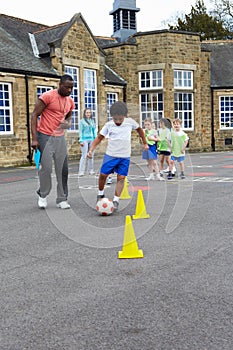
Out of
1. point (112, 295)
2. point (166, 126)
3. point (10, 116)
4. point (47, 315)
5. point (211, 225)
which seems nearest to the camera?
point (47, 315)

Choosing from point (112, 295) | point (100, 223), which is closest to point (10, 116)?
point (100, 223)

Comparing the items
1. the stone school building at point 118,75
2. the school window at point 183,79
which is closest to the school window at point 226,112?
the stone school building at point 118,75

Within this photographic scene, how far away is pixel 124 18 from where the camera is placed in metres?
37.2

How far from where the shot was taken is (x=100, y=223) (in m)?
6.25

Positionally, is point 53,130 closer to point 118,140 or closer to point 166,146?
point 118,140

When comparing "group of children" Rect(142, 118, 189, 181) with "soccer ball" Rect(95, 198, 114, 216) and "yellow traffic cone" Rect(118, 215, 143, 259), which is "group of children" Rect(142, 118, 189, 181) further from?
"yellow traffic cone" Rect(118, 215, 143, 259)

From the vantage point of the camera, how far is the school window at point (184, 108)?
28.8 meters

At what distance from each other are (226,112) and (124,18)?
493 inches

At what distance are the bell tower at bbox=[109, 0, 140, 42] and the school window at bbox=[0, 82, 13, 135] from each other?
61.3ft

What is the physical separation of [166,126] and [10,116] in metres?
9.51

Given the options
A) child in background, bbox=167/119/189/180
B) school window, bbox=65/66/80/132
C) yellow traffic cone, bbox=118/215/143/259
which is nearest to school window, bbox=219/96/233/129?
school window, bbox=65/66/80/132

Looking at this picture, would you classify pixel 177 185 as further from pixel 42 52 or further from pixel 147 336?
pixel 42 52

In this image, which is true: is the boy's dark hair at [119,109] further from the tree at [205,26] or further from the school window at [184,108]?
the tree at [205,26]

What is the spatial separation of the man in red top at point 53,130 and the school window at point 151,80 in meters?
21.7
